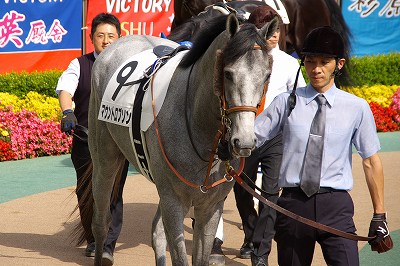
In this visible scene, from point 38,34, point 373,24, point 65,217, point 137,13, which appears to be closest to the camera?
point 65,217

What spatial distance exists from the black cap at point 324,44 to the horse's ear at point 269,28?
19cm

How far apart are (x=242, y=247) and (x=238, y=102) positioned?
281 cm

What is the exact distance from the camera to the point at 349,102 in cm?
429

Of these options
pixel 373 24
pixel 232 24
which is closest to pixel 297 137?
pixel 232 24

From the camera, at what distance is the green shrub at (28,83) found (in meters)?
11.8

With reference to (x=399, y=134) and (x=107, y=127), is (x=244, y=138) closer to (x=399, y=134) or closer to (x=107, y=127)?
(x=107, y=127)

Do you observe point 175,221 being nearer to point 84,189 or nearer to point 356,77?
point 84,189

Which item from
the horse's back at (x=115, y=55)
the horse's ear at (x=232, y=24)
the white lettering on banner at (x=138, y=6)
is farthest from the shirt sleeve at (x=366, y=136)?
the white lettering on banner at (x=138, y=6)

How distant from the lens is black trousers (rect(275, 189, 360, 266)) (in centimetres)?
424

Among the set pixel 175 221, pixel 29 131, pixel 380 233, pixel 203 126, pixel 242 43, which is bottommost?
pixel 29 131

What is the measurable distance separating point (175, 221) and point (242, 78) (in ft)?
3.64

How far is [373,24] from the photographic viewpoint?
50.1 feet

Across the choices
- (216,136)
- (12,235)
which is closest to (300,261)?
(216,136)

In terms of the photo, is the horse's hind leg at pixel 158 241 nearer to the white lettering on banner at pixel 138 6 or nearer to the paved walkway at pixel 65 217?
the paved walkway at pixel 65 217
